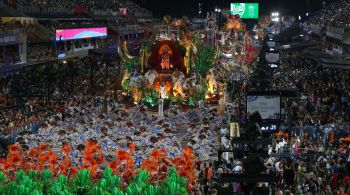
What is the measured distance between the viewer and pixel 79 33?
64.2m

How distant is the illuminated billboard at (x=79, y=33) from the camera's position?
58516 mm

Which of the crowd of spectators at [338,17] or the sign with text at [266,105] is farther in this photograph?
the crowd of spectators at [338,17]

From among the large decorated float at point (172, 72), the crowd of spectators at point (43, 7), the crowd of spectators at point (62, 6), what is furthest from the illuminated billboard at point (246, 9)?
the large decorated float at point (172, 72)

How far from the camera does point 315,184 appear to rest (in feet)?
59.5

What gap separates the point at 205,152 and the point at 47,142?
18.1ft

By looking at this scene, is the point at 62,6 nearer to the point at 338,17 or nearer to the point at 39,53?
the point at 39,53

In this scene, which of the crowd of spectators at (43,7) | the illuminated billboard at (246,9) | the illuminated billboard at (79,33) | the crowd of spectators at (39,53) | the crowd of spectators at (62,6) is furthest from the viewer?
the illuminated billboard at (246,9)

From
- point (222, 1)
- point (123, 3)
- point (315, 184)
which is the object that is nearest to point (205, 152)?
point (315, 184)

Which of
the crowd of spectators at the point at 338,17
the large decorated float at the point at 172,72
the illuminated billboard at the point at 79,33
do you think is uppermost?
the crowd of spectators at the point at 338,17

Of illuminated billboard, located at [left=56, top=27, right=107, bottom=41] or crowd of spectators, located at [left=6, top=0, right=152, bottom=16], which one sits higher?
crowd of spectators, located at [left=6, top=0, right=152, bottom=16]

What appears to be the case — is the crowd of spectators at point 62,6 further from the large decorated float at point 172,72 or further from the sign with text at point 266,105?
the sign with text at point 266,105

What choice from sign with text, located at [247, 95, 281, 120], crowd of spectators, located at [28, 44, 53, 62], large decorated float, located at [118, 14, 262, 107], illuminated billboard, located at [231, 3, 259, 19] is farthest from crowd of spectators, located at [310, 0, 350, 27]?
sign with text, located at [247, 95, 281, 120]

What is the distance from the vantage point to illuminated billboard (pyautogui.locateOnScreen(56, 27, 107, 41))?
58.5m

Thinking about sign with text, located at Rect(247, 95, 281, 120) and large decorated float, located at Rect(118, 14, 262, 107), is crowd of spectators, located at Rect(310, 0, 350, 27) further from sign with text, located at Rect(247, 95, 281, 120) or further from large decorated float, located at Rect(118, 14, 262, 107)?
sign with text, located at Rect(247, 95, 281, 120)
